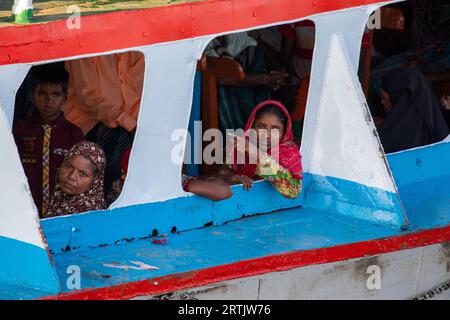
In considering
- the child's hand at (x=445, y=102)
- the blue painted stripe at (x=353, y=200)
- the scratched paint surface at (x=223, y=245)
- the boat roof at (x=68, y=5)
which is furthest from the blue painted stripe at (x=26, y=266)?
the child's hand at (x=445, y=102)

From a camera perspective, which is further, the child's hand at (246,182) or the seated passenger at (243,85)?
the seated passenger at (243,85)

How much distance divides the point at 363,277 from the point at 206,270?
105 centimetres

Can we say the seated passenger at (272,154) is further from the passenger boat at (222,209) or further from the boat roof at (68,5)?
the boat roof at (68,5)

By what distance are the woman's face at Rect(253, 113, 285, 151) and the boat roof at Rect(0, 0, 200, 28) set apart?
0.89m

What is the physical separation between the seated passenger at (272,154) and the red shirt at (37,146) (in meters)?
0.88

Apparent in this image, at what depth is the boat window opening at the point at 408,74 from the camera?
21.4 ft

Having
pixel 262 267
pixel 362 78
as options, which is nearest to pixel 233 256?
pixel 262 267

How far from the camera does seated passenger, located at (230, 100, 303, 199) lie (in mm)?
5574

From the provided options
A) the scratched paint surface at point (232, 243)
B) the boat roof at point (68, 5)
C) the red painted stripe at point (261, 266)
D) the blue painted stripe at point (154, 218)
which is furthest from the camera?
the blue painted stripe at point (154, 218)

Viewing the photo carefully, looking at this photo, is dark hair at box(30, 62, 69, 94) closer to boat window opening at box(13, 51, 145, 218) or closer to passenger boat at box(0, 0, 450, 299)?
boat window opening at box(13, 51, 145, 218)

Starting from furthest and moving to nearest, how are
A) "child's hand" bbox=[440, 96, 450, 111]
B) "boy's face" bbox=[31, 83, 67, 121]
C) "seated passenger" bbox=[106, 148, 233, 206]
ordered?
"child's hand" bbox=[440, 96, 450, 111] < "boy's face" bbox=[31, 83, 67, 121] < "seated passenger" bbox=[106, 148, 233, 206]

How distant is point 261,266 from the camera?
198 inches

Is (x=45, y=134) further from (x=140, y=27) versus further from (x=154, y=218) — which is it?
(x=140, y=27)

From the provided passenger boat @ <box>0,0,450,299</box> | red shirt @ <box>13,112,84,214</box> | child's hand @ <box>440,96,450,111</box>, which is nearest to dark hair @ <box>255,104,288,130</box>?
passenger boat @ <box>0,0,450,299</box>
